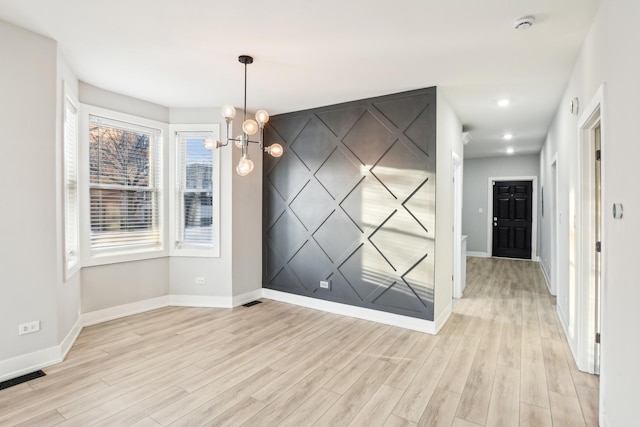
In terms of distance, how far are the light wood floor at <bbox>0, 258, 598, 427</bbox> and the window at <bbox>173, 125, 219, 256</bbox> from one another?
1000 millimetres

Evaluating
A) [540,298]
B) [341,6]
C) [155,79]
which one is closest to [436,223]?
[341,6]

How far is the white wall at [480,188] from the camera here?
8789mm

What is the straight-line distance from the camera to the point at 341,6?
2232 mm

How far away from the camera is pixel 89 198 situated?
3832 millimetres

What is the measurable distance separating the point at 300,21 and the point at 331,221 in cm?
261

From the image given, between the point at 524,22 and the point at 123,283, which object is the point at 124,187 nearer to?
the point at 123,283

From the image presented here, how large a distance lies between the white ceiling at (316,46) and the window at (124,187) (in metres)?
0.52

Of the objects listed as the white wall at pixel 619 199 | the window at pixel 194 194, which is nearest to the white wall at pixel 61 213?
the window at pixel 194 194

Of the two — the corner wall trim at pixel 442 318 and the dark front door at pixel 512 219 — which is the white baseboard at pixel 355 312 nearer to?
the corner wall trim at pixel 442 318

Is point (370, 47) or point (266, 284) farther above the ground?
point (370, 47)

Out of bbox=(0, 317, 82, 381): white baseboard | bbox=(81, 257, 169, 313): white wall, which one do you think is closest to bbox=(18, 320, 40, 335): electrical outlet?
bbox=(0, 317, 82, 381): white baseboard

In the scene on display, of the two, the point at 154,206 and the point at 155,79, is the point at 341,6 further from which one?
the point at 154,206

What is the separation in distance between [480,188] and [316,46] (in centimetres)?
772

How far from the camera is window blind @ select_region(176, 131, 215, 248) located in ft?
15.3
